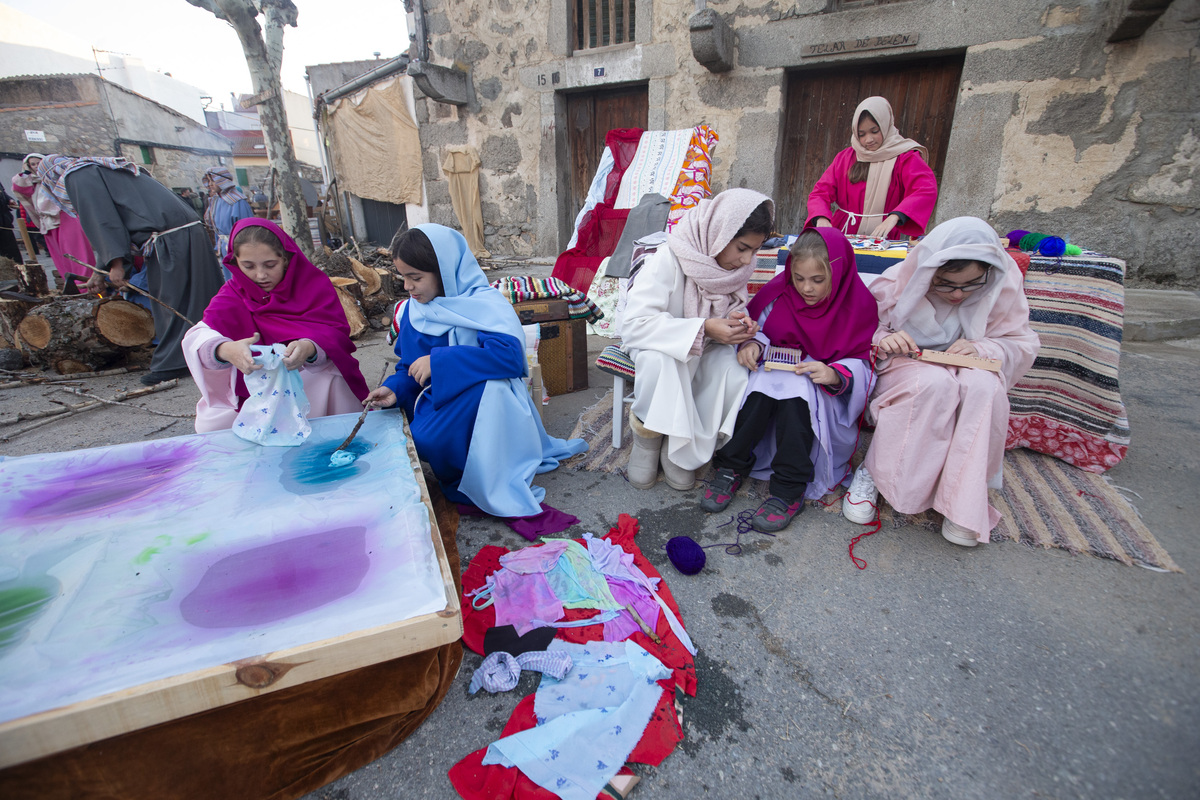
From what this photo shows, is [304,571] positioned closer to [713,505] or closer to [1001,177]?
[713,505]

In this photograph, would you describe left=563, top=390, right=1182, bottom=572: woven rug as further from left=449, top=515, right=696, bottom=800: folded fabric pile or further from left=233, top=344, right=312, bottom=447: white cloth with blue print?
left=233, top=344, right=312, bottom=447: white cloth with blue print

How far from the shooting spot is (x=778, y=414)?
7.54 feet

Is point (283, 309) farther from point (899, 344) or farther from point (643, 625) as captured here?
point (899, 344)

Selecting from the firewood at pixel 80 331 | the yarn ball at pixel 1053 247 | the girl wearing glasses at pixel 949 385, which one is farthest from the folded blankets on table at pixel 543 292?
the firewood at pixel 80 331

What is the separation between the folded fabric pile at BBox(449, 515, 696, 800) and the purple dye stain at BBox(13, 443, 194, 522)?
1076 millimetres

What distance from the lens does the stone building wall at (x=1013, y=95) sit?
403cm

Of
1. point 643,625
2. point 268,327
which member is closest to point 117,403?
point 268,327

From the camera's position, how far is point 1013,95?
14.5 feet

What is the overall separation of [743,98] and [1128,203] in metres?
3.36

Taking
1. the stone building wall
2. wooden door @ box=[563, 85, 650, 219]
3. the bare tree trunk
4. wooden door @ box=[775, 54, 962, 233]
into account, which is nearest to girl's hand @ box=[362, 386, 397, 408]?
the bare tree trunk

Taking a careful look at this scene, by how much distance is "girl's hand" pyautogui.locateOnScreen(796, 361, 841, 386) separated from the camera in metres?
2.18

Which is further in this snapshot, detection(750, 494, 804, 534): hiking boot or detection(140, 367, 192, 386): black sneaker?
detection(140, 367, 192, 386): black sneaker

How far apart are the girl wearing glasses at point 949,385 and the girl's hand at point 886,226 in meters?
1.26

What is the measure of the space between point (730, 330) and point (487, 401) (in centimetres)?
108
